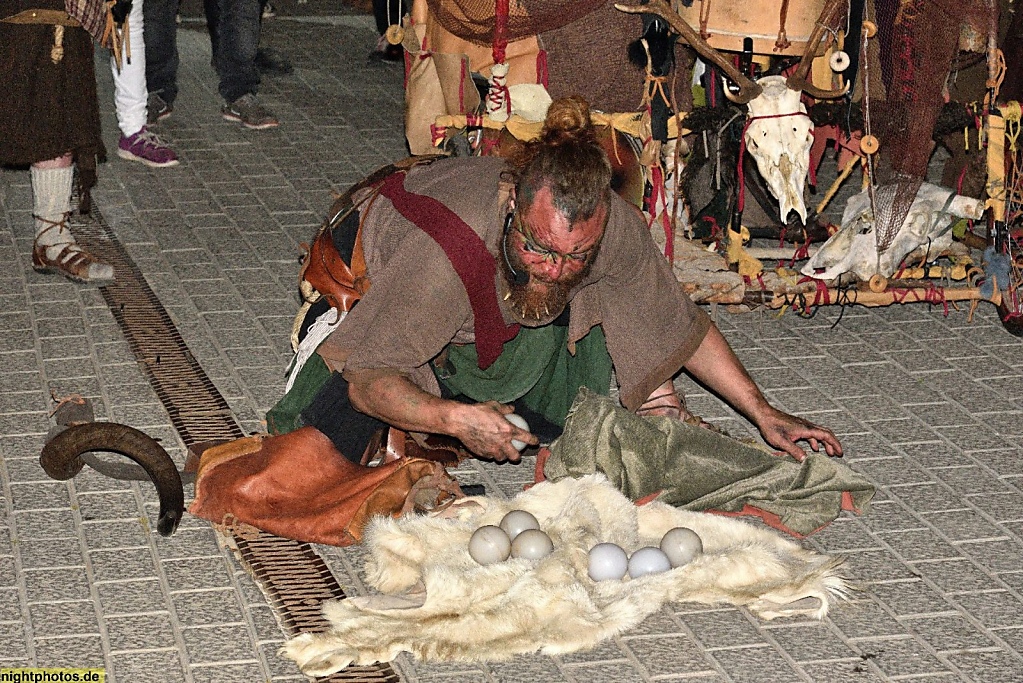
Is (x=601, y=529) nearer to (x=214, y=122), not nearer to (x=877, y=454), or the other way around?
(x=877, y=454)

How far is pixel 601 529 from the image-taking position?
401 cm

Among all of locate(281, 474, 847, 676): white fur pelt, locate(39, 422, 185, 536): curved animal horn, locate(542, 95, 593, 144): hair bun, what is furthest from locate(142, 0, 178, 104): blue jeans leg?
locate(281, 474, 847, 676): white fur pelt

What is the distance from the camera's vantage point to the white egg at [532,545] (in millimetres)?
3812

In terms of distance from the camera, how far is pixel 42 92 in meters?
5.65

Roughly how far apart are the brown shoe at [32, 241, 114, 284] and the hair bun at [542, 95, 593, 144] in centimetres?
250

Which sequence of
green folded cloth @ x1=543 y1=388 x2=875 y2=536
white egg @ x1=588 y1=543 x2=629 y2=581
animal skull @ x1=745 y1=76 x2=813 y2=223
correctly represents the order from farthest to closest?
animal skull @ x1=745 y1=76 x2=813 y2=223
green folded cloth @ x1=543 y1=388 x2=875 y2=536
white egg @ x1=588 y1=543 x2=629 y2=581

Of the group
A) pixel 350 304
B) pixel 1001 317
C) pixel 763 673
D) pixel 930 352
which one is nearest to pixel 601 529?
pixel 763 673

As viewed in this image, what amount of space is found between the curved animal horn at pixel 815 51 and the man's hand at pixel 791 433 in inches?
60.2

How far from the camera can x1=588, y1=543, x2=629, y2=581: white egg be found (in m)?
3.79

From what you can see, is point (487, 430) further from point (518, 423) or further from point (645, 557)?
point (645, 557)

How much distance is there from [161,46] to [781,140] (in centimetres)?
374

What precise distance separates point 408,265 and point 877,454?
1.71 meters

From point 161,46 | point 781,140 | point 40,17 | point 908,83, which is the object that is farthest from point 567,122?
point 161,46

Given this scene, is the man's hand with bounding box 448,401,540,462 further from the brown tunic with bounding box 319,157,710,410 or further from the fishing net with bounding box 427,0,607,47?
the fishing net with bounding box 427,0,607,47
